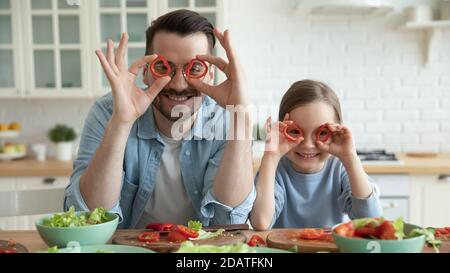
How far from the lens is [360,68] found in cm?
345

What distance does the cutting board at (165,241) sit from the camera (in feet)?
3.73

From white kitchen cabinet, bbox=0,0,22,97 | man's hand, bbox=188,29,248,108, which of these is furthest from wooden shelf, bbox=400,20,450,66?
white kitchen cabinet, bbox=0,0,22,97

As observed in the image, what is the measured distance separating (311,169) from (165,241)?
2.44 feet

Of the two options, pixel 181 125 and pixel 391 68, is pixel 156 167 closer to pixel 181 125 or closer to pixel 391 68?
pixel 181 125

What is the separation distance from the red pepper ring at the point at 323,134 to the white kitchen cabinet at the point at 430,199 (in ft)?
4.75

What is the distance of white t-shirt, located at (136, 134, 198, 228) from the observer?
5.41 ft

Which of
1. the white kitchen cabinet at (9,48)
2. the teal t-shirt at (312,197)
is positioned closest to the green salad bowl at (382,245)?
the teal t-shirt at (312,197)

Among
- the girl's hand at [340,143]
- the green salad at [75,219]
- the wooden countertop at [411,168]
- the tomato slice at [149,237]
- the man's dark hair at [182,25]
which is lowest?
the wooden countertop at [411,168]

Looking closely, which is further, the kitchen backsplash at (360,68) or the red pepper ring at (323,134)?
the kitchen backsplash at (360,68)

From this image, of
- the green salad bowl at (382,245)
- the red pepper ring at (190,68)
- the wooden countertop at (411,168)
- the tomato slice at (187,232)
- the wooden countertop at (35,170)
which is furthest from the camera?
the wooden countertop at (35,170)

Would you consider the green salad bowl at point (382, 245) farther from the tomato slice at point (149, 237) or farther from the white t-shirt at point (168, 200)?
the white t-shirt at point (168, 200)

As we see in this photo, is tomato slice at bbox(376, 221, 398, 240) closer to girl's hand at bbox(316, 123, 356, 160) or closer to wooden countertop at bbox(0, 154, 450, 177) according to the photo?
girl's hand at bbox(316, 123, 356, 160)

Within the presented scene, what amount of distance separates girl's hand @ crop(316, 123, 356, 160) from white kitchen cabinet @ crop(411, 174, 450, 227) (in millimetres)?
1443

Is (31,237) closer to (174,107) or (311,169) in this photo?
(174,107)
